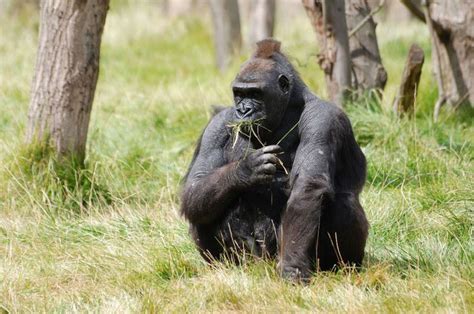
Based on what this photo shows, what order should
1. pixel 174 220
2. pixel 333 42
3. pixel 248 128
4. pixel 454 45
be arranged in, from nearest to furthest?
pixel 248 128 < pixel 174 220 < pixel 333 42 < pixel 454 45

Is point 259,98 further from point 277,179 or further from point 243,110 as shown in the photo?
point 277,179

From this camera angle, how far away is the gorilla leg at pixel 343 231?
506cm

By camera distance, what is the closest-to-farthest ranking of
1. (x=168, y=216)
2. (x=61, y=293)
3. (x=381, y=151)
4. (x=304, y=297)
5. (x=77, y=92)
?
(x=304, y=297), (x=61, y=293), (x=168, y=216), (x=77, y=92), (x=381, y=151)

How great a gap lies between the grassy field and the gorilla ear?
0.65m

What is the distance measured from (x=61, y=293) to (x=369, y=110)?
3750 millimetres

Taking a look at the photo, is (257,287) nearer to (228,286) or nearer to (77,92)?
(228,286)

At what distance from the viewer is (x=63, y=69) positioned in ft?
22.3

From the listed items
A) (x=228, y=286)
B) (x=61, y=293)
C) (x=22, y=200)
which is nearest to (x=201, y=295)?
(x=228, y=286)

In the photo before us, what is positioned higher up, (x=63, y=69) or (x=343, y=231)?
(x=63, y=69)

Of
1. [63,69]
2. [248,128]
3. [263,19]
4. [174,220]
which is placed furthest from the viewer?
[263,19]

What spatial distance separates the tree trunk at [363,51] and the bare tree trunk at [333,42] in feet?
0.98

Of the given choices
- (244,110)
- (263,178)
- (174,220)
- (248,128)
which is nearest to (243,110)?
(244,110)

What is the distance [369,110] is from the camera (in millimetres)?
7918

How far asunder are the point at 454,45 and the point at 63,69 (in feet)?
12.6
